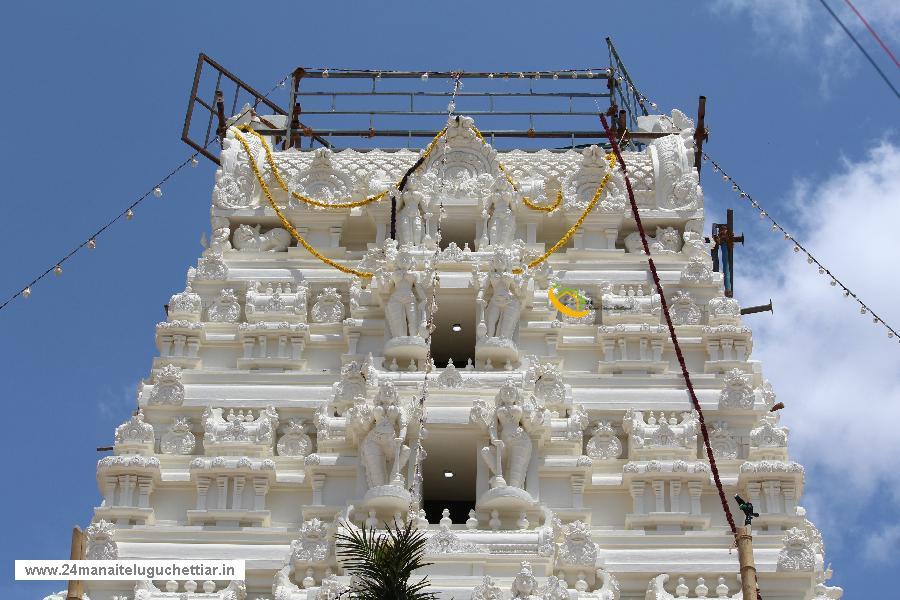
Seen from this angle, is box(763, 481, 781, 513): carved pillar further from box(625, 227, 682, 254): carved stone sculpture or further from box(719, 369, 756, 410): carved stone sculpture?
box(625, 227, 682, 254): carved stone sculpture

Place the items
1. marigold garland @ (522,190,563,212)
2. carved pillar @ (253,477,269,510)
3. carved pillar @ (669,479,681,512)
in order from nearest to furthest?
carved pillar @ (669,479,681,512), carved pillar @ (253,477,269,510), marigold garland @ (522,190,563,212)

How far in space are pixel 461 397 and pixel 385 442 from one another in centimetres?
201

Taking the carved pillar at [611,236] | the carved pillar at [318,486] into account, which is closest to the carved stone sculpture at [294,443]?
the carved pillar at [318,486]

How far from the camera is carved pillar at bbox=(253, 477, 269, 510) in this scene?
30969mm

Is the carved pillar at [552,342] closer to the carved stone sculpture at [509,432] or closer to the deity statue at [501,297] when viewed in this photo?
the deity statue at [501,297]

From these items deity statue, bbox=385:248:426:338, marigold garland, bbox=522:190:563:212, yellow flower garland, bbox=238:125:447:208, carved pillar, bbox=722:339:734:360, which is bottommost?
carved pillar, bbox=722:339:734:360

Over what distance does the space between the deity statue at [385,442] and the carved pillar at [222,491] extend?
7.91ft

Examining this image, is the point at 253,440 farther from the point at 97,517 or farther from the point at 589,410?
the point at 589,410

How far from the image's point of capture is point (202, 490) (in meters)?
31.0

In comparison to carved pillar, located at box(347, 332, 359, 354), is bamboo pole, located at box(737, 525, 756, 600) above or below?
below

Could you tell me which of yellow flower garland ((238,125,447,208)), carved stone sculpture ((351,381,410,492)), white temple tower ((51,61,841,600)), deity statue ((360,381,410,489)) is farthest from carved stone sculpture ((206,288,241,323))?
deity statue ((360,381,410,489))

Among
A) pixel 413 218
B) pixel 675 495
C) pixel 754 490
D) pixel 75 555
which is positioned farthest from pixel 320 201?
pixel 75 555

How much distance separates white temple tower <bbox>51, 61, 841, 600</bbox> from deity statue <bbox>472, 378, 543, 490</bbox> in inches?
1.6

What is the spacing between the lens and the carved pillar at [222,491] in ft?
101
